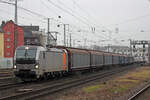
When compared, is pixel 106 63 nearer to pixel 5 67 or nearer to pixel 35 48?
pixel 5 67

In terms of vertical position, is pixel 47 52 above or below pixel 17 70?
above

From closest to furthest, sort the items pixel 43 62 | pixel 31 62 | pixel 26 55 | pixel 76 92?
pixel 76 92 < pixel 31 62 < pixel 26 55 < pixel 43 62

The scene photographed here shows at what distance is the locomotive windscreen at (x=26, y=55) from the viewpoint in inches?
771

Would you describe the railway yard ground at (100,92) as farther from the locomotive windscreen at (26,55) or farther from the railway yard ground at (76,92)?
the locomotive windscreen at (26,55)

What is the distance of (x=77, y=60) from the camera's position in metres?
29.5

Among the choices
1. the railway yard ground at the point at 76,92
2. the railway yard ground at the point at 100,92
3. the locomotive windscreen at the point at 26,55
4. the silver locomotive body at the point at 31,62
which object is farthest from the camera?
the locomotive windscreen at the point at 26,55

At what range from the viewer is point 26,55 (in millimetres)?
19797

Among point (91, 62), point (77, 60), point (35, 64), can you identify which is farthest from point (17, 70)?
point (91, 62)

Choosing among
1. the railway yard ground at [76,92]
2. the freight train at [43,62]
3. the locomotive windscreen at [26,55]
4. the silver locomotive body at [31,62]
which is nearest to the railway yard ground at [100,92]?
the railway yard ground at [76,92]

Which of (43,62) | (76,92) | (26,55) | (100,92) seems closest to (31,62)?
(26,55)

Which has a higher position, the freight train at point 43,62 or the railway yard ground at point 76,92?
the freight train at point 43,62

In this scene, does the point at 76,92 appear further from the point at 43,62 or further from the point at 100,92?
the point at 43,62

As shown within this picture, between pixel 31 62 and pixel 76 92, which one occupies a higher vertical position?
pixel 31 62

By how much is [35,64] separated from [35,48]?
4.56ft
